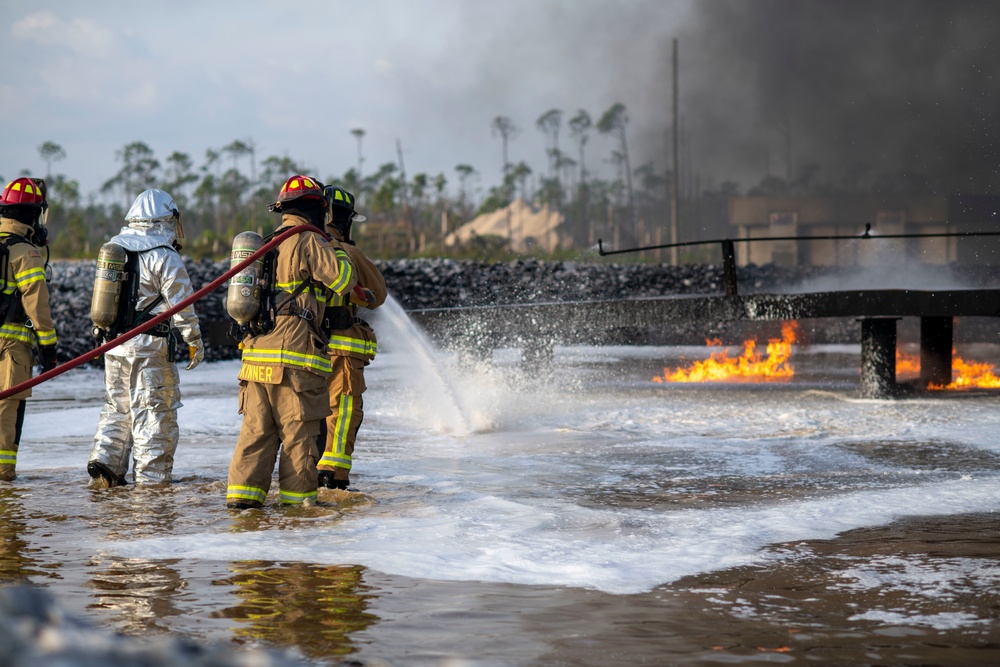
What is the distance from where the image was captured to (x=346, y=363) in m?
7.07

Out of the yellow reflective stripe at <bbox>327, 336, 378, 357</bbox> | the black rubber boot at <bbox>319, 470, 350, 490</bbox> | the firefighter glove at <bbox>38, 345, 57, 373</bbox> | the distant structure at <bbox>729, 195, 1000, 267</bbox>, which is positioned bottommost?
the black rubber boot at <bbox>319, 470, 350, 490</bbox>

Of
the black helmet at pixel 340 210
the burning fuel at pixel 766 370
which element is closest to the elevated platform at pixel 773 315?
the burning fuel at pixel 766 370

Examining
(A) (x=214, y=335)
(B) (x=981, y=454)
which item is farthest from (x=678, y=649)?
(A) (x=214, y=335)

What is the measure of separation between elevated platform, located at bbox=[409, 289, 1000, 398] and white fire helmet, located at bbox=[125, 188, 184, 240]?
651cm

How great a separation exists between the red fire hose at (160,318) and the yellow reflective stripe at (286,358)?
456 mm

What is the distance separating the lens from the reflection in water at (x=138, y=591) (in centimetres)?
412

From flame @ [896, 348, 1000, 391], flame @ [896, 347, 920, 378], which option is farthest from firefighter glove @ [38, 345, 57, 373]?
flame @ [896, 347, 920, 378]

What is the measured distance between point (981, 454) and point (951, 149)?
45.1m

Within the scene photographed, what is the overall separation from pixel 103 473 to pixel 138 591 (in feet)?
9.63

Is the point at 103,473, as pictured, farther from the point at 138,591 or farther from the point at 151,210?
the point at 138,591

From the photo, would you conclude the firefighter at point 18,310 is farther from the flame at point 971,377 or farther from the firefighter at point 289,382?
the flame at point 971,377

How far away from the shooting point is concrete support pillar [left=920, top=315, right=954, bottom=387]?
1337 centimetres

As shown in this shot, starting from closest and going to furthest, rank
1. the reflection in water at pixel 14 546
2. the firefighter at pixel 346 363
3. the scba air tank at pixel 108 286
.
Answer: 1. the reflection in water at pixel 14 546
2. the firefighter at pixel 346 363
3. the scba air tank at pixel 108 286

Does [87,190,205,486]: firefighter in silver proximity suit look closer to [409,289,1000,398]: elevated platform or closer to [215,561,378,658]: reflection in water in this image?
[215,561,378,658]: reflection in water
